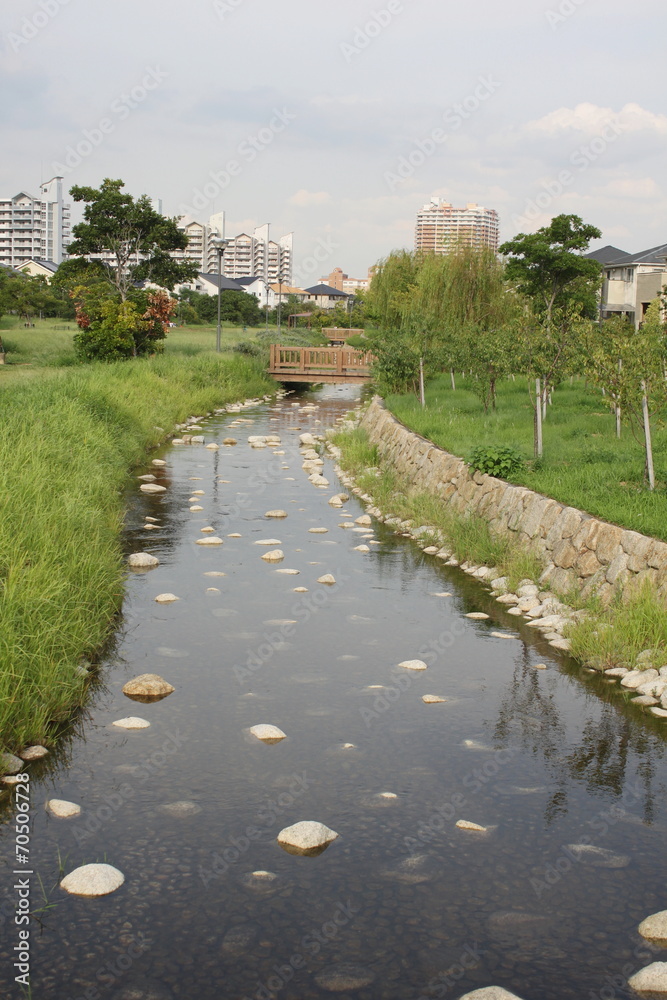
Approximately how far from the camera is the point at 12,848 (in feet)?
14.8

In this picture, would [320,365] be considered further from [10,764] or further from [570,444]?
[10,764]

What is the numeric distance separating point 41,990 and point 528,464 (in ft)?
27.3

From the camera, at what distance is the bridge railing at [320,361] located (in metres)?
31.2

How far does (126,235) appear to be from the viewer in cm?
3506

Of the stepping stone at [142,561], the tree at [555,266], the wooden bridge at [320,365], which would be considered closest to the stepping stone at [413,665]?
the stepping stone at [142,561]

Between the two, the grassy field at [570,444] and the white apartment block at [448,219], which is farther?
the white apartment block at [448,219]

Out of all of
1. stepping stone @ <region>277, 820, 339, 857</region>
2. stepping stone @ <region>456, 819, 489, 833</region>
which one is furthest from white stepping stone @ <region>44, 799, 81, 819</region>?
stepping stone @ <region>456, 819, 489, 833</region>

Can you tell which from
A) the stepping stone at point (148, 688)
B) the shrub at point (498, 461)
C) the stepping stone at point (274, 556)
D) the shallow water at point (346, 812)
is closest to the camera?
the shallow water at point (346, 812)

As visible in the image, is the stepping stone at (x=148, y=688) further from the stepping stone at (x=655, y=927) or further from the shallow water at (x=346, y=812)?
the stepping stone at (x=655, y=927)

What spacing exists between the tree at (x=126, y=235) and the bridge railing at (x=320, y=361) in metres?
6.34

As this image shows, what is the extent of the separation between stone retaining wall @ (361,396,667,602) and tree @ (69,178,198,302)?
2461 cm

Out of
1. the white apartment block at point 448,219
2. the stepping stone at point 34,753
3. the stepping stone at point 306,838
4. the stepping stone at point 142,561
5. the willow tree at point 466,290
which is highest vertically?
the white apartment block at point 448,219

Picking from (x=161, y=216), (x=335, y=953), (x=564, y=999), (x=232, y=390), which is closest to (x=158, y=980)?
(x=335, y=953)

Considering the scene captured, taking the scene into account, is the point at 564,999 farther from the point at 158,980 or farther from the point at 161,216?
the point at 161,216
